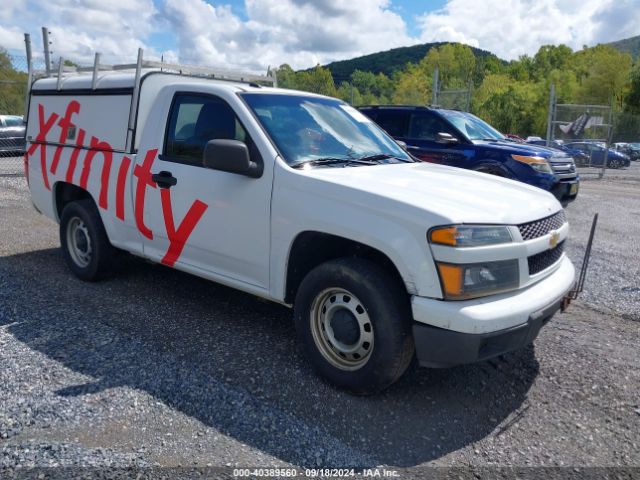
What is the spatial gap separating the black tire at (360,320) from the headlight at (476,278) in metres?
0.36

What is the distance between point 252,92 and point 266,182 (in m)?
0.91

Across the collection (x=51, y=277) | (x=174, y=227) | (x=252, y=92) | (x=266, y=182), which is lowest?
(x=51, y=277)

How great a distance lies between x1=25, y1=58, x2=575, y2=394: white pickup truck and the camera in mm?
3002

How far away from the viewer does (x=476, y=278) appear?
299 cm

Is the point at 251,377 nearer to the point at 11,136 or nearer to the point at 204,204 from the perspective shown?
the point at 204,204

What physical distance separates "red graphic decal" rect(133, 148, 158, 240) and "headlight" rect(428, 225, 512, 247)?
2548 mm

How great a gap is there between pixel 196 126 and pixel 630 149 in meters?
37.9

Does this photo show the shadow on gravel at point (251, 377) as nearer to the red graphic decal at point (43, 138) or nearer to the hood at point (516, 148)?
the red graphic decal at point (43, 138)

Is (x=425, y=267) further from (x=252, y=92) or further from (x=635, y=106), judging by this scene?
(x=635, y=106)

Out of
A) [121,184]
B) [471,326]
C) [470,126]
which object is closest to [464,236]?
[471,326]

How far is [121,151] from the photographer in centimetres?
478

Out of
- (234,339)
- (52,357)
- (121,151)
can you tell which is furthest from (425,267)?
(121,151)

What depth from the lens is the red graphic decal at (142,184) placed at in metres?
4.53

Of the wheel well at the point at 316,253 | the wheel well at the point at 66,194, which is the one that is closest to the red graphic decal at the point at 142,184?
the wheel well at the point at 66,194
